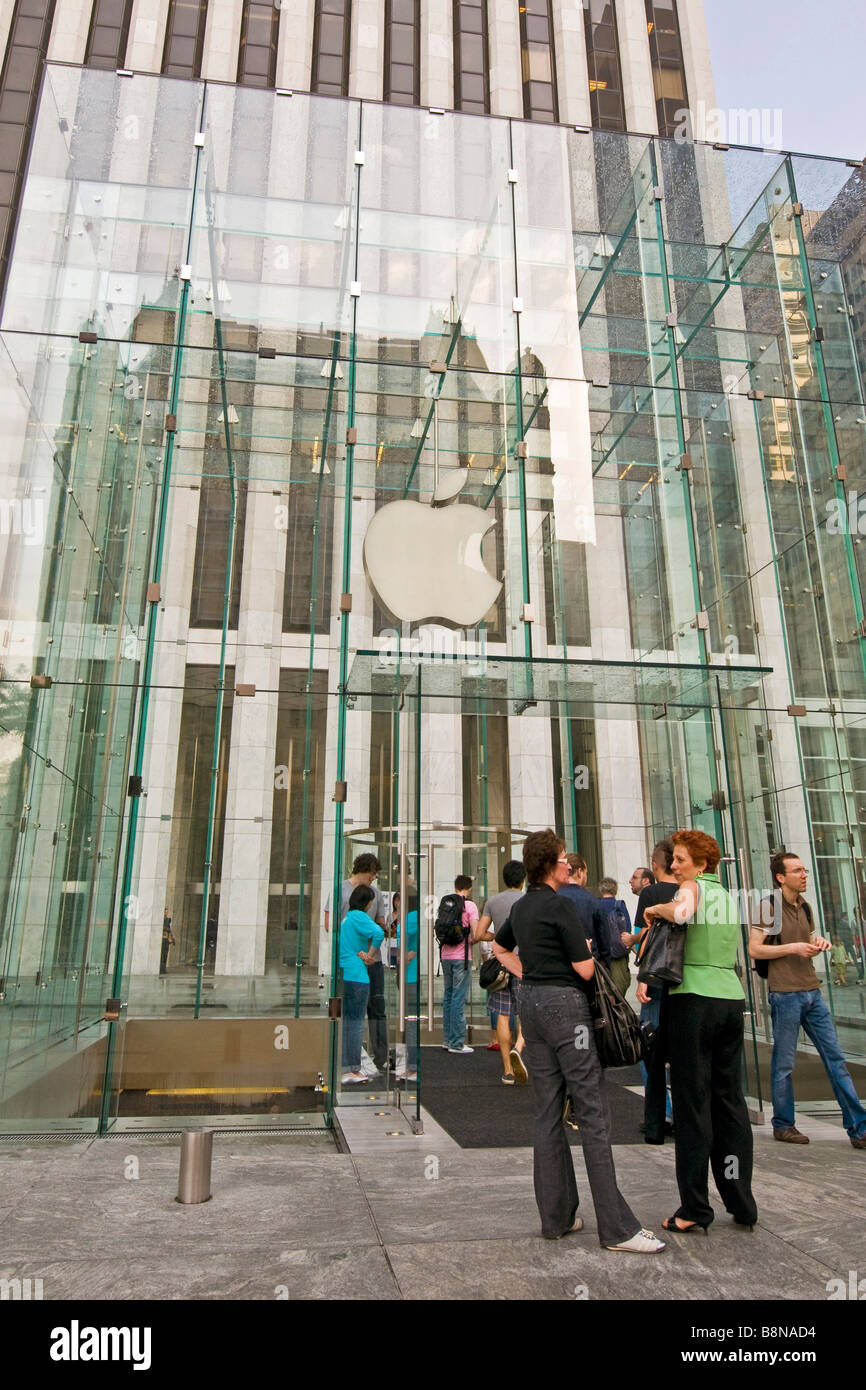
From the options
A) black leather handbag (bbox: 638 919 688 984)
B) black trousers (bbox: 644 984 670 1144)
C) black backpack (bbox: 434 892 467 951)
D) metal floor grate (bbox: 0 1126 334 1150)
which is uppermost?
black backpack (bbox: 434 892 467 951)

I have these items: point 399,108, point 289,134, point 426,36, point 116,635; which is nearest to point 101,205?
point 289,134

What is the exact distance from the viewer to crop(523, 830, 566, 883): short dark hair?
14.6 ft

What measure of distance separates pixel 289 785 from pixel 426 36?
90.4 feet

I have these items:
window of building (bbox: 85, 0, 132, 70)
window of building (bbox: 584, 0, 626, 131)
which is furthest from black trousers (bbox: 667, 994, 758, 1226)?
window of building (bbox: 85, 0, 132, 70)

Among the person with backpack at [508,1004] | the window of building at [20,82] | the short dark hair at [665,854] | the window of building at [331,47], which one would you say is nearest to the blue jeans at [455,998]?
the person with backpack at [508,1004]

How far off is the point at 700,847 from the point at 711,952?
1.69 ft

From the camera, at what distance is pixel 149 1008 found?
7.54 metres

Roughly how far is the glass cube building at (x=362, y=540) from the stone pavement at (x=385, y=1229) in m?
1.46

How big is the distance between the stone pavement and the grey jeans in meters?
0.17

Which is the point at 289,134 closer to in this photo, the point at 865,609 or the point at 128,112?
the point at 128,112

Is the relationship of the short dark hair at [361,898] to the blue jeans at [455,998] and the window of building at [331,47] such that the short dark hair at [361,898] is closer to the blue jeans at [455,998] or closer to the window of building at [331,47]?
the blue jeans at [455,998]

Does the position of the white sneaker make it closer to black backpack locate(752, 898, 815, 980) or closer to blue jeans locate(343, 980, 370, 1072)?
black backpack locate(752, 898, 815, 980)

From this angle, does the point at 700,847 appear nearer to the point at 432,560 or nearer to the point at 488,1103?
the point at 488,1103

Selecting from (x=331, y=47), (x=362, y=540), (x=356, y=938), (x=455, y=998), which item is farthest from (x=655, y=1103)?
(x=331, y=47)
